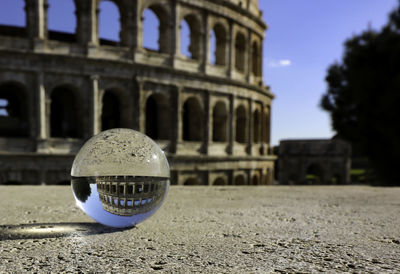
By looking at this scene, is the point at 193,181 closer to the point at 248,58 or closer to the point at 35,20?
the point at 248,58

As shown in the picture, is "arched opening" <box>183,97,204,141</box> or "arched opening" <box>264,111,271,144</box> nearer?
"arched opening" <box>183,97,204,141</box>

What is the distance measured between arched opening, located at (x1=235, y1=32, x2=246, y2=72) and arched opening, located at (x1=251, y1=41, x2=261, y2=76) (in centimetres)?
154

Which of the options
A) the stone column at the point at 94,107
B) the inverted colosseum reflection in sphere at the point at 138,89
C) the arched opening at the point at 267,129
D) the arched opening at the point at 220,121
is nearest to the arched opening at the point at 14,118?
the inverted colosseum reflection in sphere at the point at 138,89

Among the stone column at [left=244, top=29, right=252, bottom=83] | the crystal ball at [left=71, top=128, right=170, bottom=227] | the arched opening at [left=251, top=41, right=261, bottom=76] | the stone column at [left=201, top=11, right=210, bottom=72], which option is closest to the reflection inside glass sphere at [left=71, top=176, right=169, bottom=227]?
the crystal ball at [left=71, top=128, right=170, bottom=227]

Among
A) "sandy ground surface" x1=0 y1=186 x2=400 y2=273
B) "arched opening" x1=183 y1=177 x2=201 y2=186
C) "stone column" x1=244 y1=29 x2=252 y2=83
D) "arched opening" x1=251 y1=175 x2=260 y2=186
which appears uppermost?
"stone column" x1=244 y1=29 x2=252 y2=83

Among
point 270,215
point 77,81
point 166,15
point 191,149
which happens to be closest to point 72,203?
point 270,215

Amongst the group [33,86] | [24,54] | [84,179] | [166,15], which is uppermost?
[166,15]

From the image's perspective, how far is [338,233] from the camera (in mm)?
3061

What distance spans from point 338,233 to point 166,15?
1516 cm

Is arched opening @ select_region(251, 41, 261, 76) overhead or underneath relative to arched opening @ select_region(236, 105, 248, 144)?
overhead

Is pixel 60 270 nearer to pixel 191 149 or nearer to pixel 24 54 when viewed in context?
pixel 24 54

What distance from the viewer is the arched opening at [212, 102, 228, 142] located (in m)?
18.8

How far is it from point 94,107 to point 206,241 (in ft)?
42.0

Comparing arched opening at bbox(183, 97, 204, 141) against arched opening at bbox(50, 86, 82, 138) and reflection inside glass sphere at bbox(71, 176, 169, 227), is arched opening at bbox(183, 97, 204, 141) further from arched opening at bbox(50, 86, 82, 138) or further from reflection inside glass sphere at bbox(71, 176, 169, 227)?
reflection inside glass sphere at bbox(71, 176, 169, 227)
